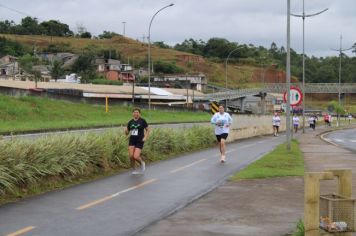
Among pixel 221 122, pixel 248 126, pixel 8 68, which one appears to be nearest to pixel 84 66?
pixel 8 68

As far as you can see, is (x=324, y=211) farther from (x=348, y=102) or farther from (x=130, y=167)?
(x=348, y=102)

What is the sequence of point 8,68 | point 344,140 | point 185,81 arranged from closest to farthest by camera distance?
point 344,140
point 8,68
point 185,81

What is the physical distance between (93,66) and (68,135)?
137 m

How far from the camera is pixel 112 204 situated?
1051 centimetres

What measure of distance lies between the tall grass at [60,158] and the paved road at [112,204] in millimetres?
538

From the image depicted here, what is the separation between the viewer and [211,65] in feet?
644

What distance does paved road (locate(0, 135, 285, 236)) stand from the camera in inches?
333

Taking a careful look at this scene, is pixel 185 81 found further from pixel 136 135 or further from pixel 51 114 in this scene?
pixel 136 135

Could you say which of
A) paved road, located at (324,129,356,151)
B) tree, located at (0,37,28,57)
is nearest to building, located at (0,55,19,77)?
tree, located at (0,37,28,57)

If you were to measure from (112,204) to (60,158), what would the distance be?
3.19 m

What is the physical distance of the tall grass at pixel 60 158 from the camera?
11285 mm

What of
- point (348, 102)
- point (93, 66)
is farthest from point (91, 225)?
point (348, 102)

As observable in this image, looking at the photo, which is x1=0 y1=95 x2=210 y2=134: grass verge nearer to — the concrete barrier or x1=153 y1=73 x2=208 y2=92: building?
the concrete barrier

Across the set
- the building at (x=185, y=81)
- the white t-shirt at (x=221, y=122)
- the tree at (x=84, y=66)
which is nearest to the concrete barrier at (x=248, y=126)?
the white t-shirt at (x=221, y=122)
